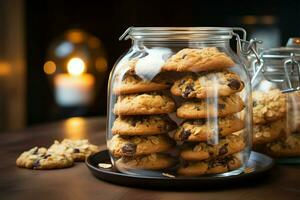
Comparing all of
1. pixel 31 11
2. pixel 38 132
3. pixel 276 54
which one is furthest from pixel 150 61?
pixel 31 11

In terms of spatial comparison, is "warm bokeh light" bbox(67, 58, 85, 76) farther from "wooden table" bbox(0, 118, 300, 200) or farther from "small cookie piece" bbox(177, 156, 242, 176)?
"small cookie piece" bbox(177, 156, 242, 176)

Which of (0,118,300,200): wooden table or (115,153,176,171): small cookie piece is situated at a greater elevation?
(115,153,176,171): small cookie piece

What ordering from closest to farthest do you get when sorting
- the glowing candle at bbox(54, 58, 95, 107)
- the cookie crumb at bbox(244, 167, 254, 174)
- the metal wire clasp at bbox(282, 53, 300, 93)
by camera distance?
the cookie crumb at bbox(244, 167, 254, 174), the metal wire clasp at bbox(282, 53, 300, 93), the glowing candle at bbox(54, 58, 95, 107)

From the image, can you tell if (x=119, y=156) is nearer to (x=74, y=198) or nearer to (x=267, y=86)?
(x=74, y=198)

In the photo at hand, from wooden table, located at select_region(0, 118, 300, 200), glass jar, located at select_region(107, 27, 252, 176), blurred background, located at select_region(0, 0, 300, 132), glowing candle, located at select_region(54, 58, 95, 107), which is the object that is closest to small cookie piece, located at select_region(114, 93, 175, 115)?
glass jar, located at select_region(107, 27, 252, 176)

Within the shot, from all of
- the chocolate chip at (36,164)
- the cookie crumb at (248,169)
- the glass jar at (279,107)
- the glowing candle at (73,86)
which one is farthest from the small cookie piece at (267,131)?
the glowing candle at (73,86)

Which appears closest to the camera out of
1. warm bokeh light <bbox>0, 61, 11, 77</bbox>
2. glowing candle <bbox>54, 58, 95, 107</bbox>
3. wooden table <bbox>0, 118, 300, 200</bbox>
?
wooden table <bbox>0, 118, 300, 200</bbox>

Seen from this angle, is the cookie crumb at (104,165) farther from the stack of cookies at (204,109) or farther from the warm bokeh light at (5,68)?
the warm bokeh light at (5,68)
